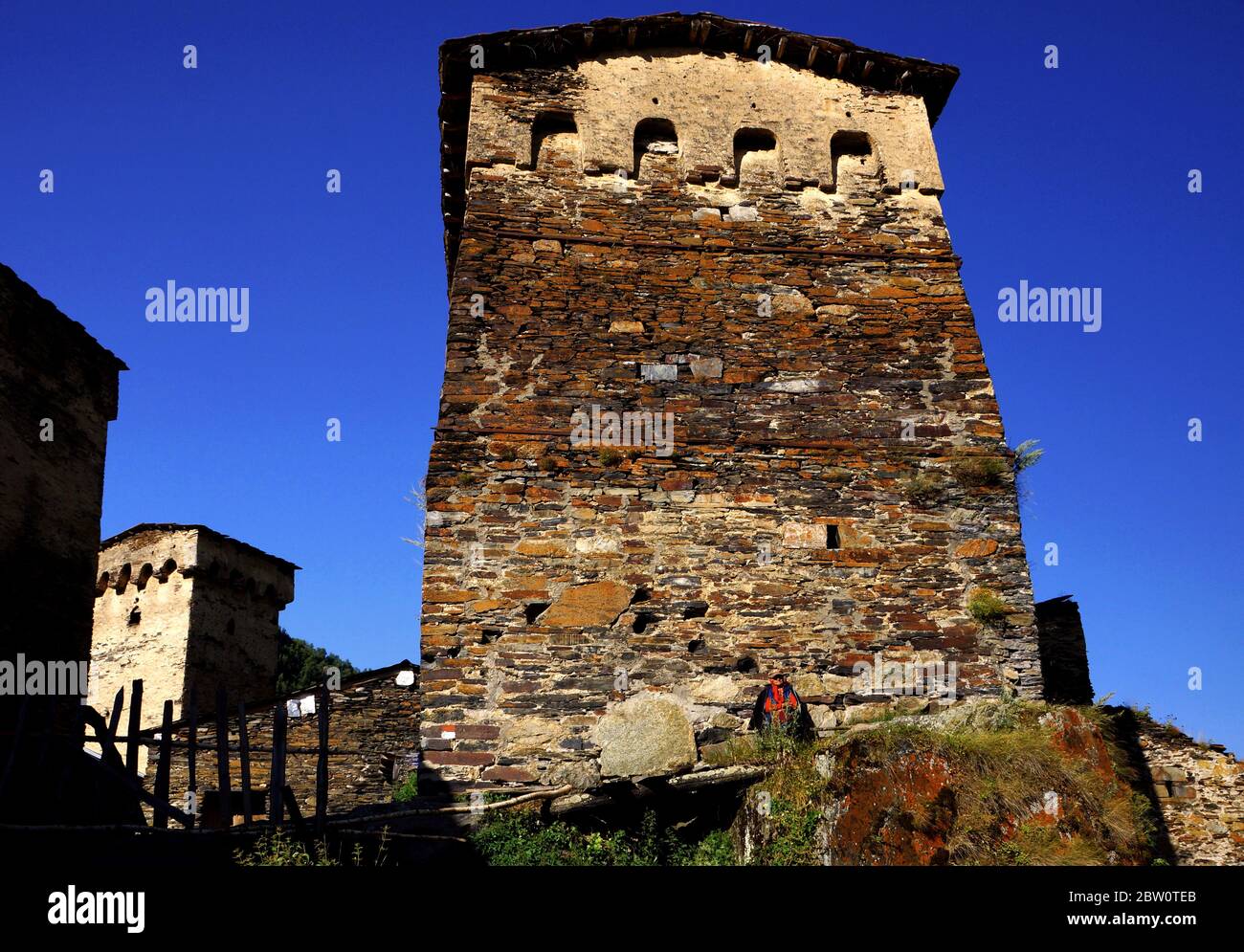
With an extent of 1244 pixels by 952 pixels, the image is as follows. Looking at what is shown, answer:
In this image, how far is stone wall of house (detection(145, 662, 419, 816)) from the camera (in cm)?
1482

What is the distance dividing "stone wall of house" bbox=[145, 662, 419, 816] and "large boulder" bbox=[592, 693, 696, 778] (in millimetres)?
6270

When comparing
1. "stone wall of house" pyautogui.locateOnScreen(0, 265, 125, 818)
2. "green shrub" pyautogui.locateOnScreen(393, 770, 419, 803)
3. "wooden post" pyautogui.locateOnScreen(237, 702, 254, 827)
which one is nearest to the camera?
"wooden post" pyautogui.locateOnScreen(237, 702, 254, 827)

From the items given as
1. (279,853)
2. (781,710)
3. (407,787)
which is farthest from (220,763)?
(407,787)

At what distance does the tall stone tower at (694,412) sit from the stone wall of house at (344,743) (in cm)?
611

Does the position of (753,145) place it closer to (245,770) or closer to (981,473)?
(981,473)

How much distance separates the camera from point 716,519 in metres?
9.80

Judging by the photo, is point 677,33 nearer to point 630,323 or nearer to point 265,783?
point 630,323

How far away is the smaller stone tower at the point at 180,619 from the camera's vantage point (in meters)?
19.1

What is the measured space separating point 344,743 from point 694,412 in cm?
775

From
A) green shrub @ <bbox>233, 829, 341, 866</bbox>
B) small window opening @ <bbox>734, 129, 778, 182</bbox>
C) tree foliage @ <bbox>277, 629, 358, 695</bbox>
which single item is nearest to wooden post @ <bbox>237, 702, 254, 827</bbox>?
green shrub @ <bbox>233, 829, 341, 866</bbox>

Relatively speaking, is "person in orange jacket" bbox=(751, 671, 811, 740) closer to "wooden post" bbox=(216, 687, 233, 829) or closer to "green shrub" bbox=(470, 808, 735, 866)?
"green shrub" bbox=(470, 808, 735, 866)

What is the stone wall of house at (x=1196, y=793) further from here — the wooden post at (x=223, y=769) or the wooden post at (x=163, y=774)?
the wooden post at (x=163, y=774)
